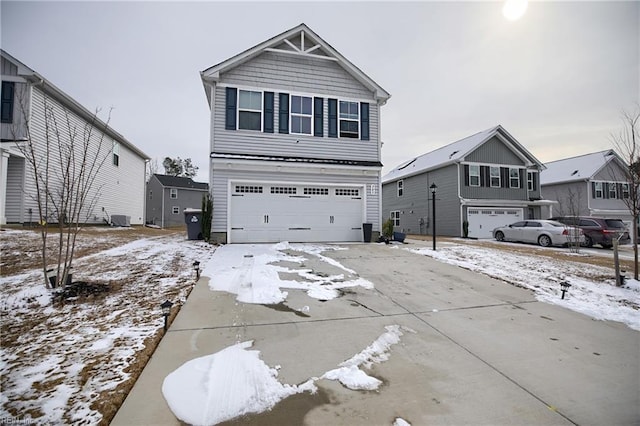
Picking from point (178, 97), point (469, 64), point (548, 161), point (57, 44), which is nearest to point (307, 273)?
point (469, 64)

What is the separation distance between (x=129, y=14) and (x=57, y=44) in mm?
3181

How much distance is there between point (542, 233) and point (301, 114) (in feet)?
45.3

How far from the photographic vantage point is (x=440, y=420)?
2.12m

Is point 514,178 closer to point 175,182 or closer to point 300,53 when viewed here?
point 300,53

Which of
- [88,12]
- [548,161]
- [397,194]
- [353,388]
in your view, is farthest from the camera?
[548,161]

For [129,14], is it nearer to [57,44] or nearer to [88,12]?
[88,12]

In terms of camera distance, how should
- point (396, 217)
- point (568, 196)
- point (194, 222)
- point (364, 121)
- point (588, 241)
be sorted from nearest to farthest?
point (194, 222)
point (364, 121)
point (588, 241)
point (568, 196)
point (396, 217)

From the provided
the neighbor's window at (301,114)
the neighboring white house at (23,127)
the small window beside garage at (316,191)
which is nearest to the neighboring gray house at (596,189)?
the small window beside garage at (316,191)

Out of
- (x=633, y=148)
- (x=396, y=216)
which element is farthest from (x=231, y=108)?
Result: (x=396, y=216)

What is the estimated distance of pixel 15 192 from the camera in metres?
11.8

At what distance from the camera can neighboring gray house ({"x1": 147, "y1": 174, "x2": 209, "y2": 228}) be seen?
30688 millimetres

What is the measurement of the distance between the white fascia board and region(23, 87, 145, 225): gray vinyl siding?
13.8ft

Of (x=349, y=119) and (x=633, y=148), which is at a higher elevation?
(x=349, y=119)

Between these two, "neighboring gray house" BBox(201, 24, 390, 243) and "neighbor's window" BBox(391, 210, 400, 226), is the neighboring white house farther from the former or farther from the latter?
"neighbor's window" BBox(391, 210, 400, 226)
